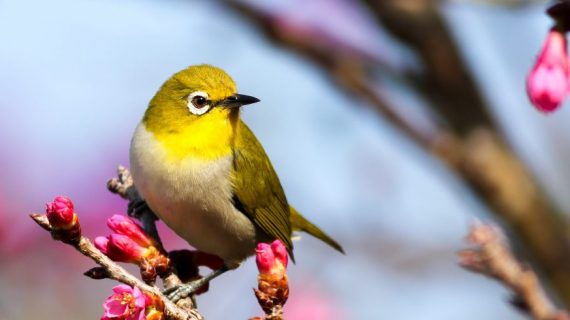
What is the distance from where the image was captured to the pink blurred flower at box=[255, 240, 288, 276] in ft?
11.3

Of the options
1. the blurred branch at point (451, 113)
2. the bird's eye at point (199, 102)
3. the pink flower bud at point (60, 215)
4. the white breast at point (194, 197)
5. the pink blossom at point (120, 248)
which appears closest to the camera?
the pink flower bud at point (60, 215)

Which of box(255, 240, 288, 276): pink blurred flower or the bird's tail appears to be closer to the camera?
box(255, 240, 288, 276): pink blurred flower

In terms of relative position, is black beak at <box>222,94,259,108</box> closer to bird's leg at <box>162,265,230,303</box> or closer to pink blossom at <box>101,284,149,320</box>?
bird's leg at <box>162,265,230,303</box>

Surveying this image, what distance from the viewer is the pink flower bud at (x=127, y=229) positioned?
3.77 metres

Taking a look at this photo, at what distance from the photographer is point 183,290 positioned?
3828 millimetres

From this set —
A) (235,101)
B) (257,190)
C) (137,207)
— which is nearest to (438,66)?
(257,190)

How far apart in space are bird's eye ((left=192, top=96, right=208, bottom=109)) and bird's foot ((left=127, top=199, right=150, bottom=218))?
55cm

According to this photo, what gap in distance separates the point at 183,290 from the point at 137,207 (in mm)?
1058

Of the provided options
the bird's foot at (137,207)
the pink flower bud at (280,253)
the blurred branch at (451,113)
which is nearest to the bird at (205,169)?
the bird's foot at (137,207)

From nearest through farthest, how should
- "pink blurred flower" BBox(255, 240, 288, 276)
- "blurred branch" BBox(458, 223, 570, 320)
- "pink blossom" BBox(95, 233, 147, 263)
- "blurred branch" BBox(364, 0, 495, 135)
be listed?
"blurred branch" BBox(458, 223, 570, 320) < "pink blurred flower" BBox(255, 240, 288, 276) < "pink blossom" BBox(95, 233, 147, 263) < "blurred branch" BBox(364, 0, 495, 135)

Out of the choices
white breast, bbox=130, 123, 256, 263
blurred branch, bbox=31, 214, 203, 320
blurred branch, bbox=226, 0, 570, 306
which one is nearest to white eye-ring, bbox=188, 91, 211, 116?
white breast, bbox=130, 123, 256, 263

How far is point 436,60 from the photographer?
591 cm

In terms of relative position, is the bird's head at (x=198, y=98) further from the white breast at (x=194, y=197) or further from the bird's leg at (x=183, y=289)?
the bird's leg at (x=183, y=289)

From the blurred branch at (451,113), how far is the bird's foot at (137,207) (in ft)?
5.85
